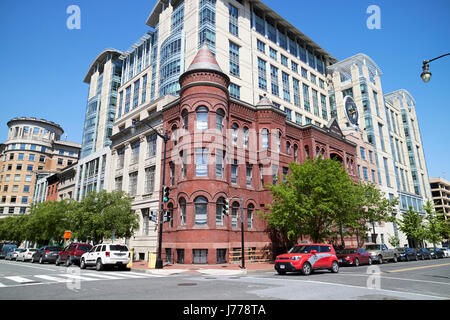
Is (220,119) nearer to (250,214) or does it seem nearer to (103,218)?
(250,214)

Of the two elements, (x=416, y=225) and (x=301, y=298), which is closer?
(x=301, y=298)

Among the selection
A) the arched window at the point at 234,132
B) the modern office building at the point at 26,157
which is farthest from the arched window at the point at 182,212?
the modern office building at the point at 26,157

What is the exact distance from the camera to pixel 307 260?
16.5 m

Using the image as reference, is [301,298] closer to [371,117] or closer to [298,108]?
[298,108]

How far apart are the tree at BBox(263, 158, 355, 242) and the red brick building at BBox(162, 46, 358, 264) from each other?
333 centimetres

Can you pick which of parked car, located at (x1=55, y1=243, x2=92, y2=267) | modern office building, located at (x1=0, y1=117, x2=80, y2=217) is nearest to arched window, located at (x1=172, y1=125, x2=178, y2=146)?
parked car, located at (x1=55, y1=243, x2=92, y2=267)

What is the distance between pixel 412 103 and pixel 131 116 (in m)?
75.0

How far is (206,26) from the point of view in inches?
1506

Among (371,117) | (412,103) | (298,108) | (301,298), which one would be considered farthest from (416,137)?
(301,298)

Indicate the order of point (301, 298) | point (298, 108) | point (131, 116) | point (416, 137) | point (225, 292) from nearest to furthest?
point (301, 298), point (225, 292), point (131, 116), point (298, 108), point (416, 137)

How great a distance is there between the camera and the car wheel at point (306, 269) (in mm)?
16188

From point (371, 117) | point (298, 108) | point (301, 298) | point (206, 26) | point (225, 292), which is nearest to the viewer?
point (301, 298)

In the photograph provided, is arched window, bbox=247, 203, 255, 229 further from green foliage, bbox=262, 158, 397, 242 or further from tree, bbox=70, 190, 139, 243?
tree, bbox=70, 190, 139, 243

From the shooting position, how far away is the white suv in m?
19.6
